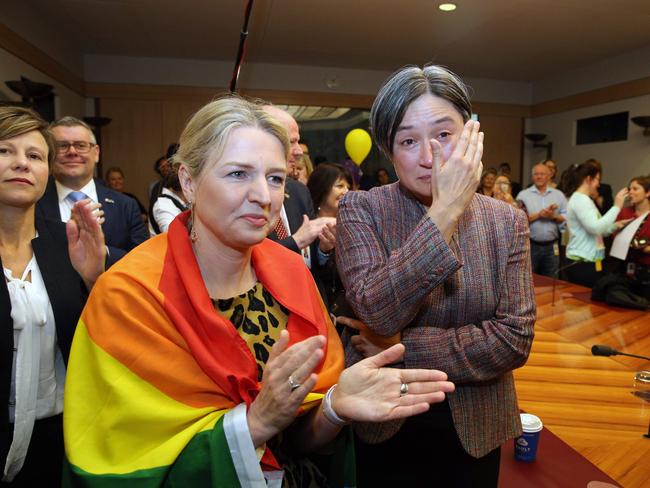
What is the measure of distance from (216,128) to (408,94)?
45 centimetres

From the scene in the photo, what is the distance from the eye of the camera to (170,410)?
1.02m

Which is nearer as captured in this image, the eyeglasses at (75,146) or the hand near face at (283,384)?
the hand near face at (283,384)

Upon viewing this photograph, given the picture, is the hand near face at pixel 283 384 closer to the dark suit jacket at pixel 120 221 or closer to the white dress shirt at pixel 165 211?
the dark suit jacket at pixel 120 221

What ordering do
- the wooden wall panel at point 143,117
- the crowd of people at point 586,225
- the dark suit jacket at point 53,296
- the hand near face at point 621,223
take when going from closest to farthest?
1. the dark suit jacket at point 53,296
2. the crowd of people at point 586,225
3. the hand near face at point 621,223
4. the wooden wall panel at point 143,117

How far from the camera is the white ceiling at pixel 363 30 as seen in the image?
5.98 meters

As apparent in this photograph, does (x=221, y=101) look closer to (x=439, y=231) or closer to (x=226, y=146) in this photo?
(x=226, y=146)

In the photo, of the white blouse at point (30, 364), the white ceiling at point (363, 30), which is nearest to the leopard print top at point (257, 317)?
the white blouse at point (30, 364)

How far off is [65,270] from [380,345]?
0.97m

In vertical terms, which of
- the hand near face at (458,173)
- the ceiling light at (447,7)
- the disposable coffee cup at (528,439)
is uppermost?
the ceiling light at (447,7)

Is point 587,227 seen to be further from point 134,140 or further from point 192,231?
point 134,140

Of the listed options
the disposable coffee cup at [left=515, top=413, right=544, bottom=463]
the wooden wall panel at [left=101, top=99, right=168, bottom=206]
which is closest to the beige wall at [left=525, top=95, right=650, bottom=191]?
the wooden wall panel at [left=101, top=99, right=168, bottom=206]

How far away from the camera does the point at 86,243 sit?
1535mm

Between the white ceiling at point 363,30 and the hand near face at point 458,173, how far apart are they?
17.7 feet

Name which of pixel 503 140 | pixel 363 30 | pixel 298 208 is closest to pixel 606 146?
pixel 503 140
